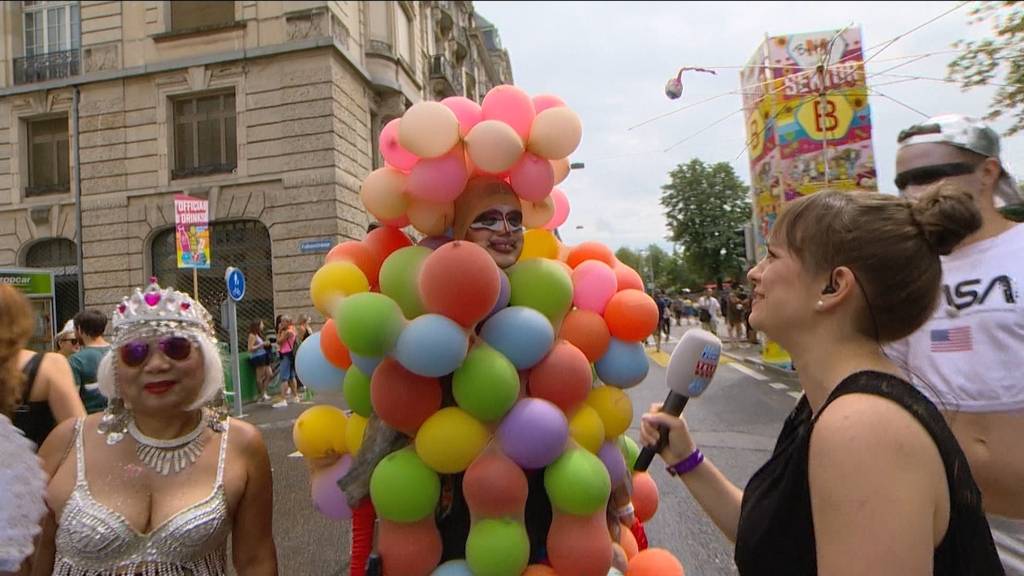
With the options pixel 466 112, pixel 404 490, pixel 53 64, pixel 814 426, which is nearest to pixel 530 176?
pixel 466 112

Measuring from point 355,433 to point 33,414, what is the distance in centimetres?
149

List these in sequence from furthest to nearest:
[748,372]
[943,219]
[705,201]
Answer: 1. [705,201]
2. [748,372]
3. [943,219]

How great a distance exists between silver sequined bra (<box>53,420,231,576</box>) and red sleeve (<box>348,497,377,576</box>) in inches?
15.3

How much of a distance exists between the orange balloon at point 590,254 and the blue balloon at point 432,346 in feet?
2.29

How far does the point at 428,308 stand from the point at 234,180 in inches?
588

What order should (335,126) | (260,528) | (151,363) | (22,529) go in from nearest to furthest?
(22,529)
(151,363)
(260,528)
(335,126)

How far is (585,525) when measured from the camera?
5.08 ft

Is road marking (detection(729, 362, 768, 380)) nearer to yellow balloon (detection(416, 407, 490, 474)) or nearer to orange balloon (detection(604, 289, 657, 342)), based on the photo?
orange balloon (detection(604, 289, 657, 342))

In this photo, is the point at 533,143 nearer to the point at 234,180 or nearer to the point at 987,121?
the point at 987,121

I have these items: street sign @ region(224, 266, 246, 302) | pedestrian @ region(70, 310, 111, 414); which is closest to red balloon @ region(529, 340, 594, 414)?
pedestrian @ region(70, 310, 111, 414)

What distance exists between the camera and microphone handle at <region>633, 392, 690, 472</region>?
1.59 metres

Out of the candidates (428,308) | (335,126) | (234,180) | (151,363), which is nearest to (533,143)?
(428,308)

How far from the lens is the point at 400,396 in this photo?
1523mm

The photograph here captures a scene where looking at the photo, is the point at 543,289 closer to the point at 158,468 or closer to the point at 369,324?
the point at 369,324
